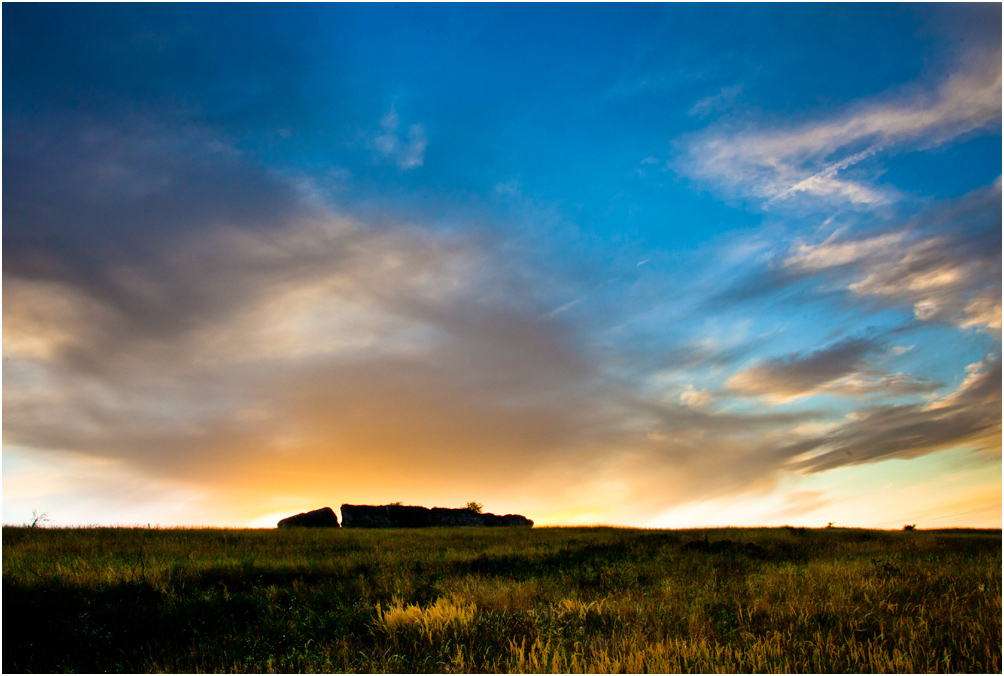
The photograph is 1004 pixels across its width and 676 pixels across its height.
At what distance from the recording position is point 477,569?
43.4 ft

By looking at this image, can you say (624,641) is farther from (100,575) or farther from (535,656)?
(100,575)

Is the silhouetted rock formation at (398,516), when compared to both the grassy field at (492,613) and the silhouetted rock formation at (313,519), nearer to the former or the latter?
the silhouetted rock formation at (313,519)

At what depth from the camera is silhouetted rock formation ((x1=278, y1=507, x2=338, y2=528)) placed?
33719mm

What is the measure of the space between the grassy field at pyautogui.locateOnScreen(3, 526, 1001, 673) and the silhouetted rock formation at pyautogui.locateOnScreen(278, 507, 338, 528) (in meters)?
19.7

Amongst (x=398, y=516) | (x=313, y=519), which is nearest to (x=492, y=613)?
(x=313, y=519)

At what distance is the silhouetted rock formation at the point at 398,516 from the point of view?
123ft

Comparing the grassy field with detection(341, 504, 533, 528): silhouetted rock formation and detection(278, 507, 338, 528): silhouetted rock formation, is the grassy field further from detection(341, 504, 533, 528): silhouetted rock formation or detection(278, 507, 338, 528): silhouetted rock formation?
detection(341, 504, 533, 528): silhouetted rock formation

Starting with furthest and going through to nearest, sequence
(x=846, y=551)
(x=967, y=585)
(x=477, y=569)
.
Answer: (x=846, y=551)
(x=477, y=569)
(x=967, y=585)

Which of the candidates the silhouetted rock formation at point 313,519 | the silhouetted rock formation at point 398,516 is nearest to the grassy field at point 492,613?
the silhouetted rock formation at point 313,519

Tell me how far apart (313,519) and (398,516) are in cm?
656

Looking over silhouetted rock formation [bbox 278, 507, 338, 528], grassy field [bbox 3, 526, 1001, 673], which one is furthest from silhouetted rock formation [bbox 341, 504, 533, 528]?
grassy field [bbox 3, 526, 1001, 673]

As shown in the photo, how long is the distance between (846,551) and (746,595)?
352 inches

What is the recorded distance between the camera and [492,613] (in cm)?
801

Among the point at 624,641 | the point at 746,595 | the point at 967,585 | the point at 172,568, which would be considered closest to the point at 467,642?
the point at 624,641
